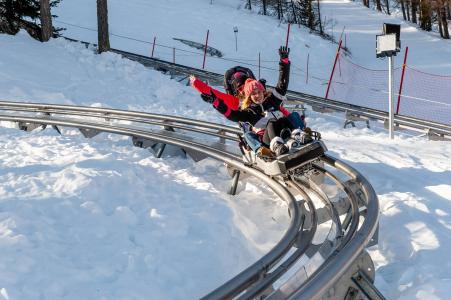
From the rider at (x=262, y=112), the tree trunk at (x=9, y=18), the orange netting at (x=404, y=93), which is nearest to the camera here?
the rider at (x=262, y=112)

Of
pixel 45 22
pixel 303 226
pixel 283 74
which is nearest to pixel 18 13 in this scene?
pixel 45 22

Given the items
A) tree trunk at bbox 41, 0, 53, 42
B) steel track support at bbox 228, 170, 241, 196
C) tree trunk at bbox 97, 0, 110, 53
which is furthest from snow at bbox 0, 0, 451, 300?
tree trunk at bbox 41, 0, 53, 42

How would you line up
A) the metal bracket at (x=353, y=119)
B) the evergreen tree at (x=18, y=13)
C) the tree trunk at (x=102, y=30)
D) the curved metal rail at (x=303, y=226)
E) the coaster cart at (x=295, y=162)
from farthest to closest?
the evergreen tree at (x=18, y=13) → the tree trunk at (x=102, y=30) → the metal bracket at (x=353, y=119) → the coaster cart at (x=295, y=162) → the curved metal rail at (x=303, y=226)

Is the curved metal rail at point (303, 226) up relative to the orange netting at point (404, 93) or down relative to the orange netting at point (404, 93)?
up

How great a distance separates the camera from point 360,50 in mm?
37875

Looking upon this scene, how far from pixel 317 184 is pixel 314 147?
0.82m

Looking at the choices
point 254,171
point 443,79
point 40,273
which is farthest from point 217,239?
point 443,79

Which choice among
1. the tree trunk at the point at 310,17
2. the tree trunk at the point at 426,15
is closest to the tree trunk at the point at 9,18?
the tree trunk at the point at 310,17

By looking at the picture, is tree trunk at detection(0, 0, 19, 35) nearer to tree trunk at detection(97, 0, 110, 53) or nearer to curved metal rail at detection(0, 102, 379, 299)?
tree trunk at detection(97, 0, 110, 53)

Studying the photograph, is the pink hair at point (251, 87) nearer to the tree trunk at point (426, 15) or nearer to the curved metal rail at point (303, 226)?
the curved metal rail at point (303, 226)

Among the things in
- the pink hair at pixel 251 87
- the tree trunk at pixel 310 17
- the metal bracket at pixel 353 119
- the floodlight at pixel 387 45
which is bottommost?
the metal bracket at pixel 353 119

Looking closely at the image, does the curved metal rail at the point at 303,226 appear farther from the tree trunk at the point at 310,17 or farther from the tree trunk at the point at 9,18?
the tree trunk at the point at 310,17

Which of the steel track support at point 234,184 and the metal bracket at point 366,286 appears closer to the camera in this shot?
the metal bracket at point 366,286

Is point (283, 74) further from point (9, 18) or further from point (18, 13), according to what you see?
point (18, 13)
